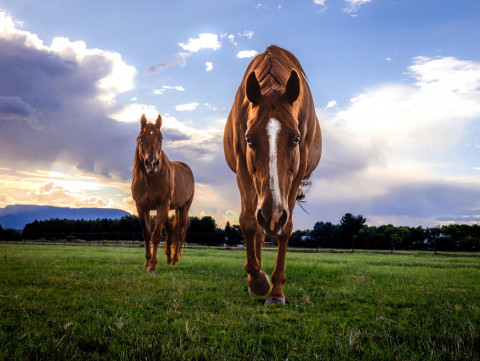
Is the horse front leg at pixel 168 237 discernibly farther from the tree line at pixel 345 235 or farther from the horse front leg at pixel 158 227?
the tree line at pixel 345 235

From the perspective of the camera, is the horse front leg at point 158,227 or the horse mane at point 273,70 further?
the horse front leg at point 158,227

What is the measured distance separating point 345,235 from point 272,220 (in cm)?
5029

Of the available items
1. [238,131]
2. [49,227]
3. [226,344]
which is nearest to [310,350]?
[226,344]

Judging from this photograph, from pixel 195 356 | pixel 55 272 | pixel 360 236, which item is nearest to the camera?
pixel 195 356

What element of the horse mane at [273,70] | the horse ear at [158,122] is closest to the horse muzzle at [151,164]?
the horse ear at [158,122]

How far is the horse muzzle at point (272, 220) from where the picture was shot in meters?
3.39

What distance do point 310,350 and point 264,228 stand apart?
1209 mm

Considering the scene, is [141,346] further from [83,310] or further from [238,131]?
[238,131]

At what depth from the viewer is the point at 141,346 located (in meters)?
2.58

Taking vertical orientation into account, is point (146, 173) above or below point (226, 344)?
above

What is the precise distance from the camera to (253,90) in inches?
160

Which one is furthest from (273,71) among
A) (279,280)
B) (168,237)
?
(168,237)

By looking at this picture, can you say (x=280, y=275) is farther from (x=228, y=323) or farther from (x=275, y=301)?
(x=228, y=323)

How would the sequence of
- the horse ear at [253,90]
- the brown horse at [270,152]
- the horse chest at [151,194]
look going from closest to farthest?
the brown horse at [270,152] → the horse ear at [253,90] → the horse chest at [151,194]
